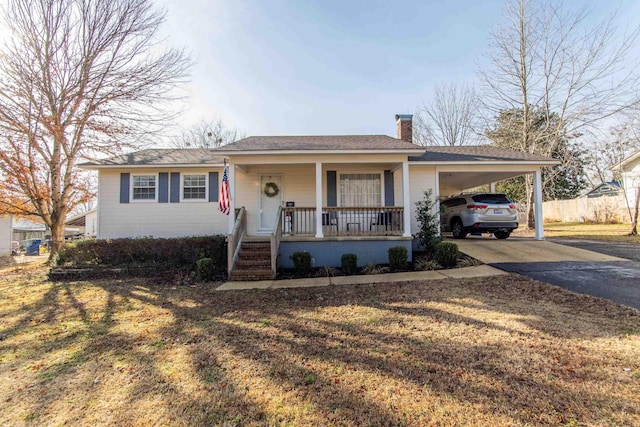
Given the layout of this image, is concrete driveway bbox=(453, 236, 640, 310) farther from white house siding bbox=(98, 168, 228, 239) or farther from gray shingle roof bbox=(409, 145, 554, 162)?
white house siding bbox=(98, 168, 228, 239)

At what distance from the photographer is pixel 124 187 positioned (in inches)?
433

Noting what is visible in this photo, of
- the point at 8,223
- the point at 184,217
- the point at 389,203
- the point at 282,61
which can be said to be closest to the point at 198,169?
the point at 184,217

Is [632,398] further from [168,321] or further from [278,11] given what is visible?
[278,11]

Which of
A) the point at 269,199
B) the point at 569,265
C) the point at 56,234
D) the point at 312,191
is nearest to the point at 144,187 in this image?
the point at 269,199

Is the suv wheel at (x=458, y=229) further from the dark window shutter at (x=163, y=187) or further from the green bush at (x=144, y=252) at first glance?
the dark window shutter at (x=163, y=187)

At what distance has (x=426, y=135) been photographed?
24.3 meters

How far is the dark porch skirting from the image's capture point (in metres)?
8.74

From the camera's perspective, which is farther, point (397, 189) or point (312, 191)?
point (312, 191)

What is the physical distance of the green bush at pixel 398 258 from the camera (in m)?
8.24

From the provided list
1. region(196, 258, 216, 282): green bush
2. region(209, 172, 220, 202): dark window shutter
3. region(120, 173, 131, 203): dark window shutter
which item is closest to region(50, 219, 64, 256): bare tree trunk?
region(120, 173, 131, 203): dark window shutter

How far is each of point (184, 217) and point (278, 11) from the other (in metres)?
8.36

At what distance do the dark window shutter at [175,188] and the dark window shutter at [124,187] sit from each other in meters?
1.66

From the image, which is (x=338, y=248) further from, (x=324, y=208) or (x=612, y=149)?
(x=612, y=149)

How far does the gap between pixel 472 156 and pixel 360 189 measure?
424 cm
